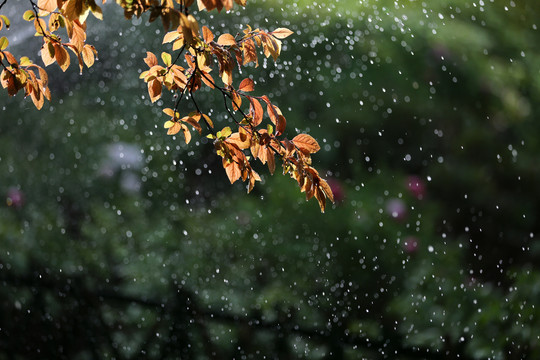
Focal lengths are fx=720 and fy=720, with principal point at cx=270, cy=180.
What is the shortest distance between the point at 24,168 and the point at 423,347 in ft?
6.22

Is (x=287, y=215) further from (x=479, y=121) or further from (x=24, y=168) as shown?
(x=24, y=168)

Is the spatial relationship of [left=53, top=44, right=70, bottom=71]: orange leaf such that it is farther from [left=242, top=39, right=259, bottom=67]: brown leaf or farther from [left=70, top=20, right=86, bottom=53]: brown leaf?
[left=242, top=39, right=259, bottom=67]: brown leaf

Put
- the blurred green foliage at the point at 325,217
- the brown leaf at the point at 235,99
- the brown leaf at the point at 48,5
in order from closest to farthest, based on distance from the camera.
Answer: the brown leaf at the point at 48,5 → the brown leaf at the point at 235,99 → the blurred green foliage at the point at 325,217

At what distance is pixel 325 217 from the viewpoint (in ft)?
8.81

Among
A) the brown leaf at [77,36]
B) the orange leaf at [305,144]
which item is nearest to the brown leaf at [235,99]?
the orange leaf at [305,144]

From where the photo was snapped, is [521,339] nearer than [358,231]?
Yes

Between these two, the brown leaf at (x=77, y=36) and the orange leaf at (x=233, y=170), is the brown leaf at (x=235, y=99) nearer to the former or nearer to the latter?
the orange leaf at (x=233, y=170)

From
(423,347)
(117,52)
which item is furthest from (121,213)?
(423,347)

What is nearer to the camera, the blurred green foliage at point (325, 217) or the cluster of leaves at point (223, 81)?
the cluster of leaves at point (223, 81)

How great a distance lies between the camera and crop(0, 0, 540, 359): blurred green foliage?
250 centimetres

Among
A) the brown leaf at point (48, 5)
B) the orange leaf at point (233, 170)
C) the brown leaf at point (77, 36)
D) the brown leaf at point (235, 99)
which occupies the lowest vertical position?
the orange leaf at point (233, 170)

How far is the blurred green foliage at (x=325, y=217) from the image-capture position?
8.21 ft

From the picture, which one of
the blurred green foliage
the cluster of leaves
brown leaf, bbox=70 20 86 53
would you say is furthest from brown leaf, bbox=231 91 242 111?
the blurred green foliage

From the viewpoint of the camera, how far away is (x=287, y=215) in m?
2.74
